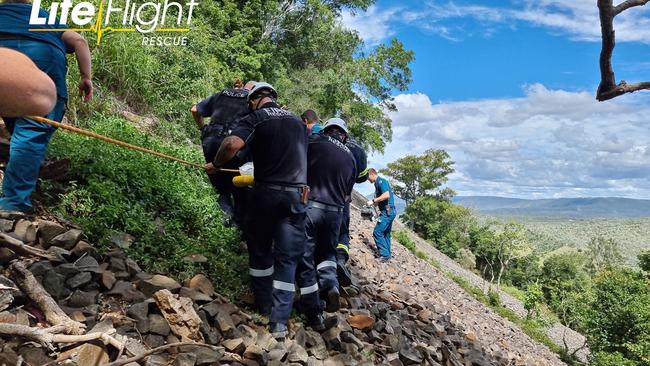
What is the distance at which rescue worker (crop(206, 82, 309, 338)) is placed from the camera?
4227 mm

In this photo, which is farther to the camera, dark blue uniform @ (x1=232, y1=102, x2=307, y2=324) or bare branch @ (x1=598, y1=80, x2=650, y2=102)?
dark blue uniform @ (x1=232, y1=102, x2=307, y2=324)

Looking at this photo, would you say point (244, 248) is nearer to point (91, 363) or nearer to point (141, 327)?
point (141, 327)

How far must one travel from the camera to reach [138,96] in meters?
8.99

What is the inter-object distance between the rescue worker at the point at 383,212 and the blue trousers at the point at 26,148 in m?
7.20

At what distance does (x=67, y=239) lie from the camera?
12.1 ft

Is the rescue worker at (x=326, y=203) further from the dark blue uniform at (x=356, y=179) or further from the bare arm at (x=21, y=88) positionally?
the bare arm at (x=21, y=88)

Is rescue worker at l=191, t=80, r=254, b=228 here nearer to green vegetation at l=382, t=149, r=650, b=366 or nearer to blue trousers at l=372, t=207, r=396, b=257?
blue trousers at l=372, t=207, r=396, b=257

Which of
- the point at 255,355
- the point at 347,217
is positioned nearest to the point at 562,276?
the point at 347,217

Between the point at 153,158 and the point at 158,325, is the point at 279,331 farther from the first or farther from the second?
the point at 153,158


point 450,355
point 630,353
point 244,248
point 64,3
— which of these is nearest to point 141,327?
point 244,248

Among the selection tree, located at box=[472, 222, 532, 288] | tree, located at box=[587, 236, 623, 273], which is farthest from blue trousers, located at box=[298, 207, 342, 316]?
tree, located at box=[587, 236, 623, 273]

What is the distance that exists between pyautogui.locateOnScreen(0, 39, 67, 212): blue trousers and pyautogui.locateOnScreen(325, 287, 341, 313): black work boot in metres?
2.94

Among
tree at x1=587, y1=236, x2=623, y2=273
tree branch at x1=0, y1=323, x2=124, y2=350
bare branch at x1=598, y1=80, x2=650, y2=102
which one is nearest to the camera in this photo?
tree branch at x1=0, y1=323, x2=124, y2=350

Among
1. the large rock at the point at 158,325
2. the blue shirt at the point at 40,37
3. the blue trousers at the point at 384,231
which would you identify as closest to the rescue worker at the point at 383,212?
the blue trousers at the point at 384,231
